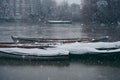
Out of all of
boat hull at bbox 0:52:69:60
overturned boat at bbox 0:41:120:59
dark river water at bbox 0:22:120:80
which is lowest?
dark river water at bbox 0:22:120:80

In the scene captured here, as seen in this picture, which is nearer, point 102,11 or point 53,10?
point 102,11

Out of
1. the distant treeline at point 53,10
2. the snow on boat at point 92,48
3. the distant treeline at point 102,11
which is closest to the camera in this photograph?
the snow on boat at point 92,48

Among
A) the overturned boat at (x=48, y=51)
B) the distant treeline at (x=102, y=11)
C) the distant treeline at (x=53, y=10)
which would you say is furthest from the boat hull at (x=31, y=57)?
the distant treeline at (x=53, y=10)

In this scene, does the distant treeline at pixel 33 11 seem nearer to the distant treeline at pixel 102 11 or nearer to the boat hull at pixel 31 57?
the distant treeline at pixel 102 11

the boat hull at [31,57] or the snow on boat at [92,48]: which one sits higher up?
the snow on boat at [92,48]

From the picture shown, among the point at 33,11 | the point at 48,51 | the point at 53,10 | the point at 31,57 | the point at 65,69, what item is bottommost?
the point at 65,69

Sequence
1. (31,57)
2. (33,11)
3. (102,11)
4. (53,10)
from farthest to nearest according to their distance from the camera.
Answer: (53,10) < (33,11) < (102,11) < (31,57)

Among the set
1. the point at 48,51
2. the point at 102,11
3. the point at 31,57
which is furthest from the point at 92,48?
the point at 102,11

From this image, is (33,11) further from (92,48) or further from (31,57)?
(31,57)

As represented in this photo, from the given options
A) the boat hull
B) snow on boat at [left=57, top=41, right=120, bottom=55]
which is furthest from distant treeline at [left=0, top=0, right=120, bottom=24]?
the boat hull

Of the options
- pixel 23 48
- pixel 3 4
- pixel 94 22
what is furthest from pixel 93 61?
pixel 3 4

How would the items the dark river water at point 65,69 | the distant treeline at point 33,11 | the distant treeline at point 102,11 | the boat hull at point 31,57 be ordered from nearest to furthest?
the dark river water at point 65,69 → the boat hull at point 31,57 → the distant treeline at point 102,11 → the distant treeline at point 33,11

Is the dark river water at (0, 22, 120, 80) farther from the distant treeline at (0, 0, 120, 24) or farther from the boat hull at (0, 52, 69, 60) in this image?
the distant treeline at (0, 0, 120, 24)

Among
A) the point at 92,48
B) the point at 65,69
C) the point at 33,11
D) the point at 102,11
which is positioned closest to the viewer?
the point at 65,69
